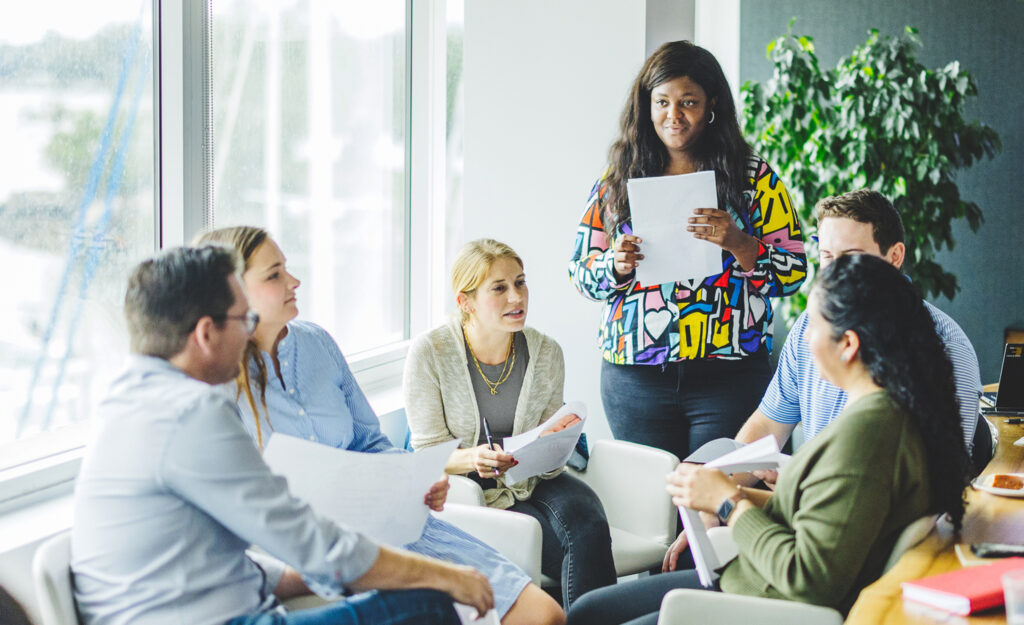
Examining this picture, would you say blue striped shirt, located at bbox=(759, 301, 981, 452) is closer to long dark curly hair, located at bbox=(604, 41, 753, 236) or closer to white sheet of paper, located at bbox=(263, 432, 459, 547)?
long dark curly hair, located at bbox=(604, 41, 753, 236)

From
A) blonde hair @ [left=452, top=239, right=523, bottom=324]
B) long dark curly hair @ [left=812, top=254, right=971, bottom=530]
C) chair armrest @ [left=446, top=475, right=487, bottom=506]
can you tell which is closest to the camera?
long dark curly hair @ [left=812, top=254, right=971, bottom=530]

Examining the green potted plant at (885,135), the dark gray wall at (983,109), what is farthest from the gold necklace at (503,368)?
the dark gray wall at (983,109)

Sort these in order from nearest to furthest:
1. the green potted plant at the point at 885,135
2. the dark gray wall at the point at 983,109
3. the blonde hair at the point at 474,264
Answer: the blonde hair at the point at 474,264 < the green potted plant at the point at 885,135 < the dark gray wall at the point at 983,109

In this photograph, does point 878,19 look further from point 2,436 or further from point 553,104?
point 2,436

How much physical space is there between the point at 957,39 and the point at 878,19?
44cm

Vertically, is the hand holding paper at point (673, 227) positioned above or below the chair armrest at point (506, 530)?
above

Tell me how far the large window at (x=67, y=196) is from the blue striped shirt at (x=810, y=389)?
1.69m

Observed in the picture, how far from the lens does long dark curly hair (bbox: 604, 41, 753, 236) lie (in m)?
2.46

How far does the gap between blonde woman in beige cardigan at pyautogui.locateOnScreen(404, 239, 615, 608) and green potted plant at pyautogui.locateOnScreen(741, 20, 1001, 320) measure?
2369mm

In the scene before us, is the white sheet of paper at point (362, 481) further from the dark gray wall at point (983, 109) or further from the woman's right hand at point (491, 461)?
the dark gray wall at point (983, 109)

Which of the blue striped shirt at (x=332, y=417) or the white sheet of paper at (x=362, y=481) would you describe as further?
the blue striped shirt at (x=332, y=417)

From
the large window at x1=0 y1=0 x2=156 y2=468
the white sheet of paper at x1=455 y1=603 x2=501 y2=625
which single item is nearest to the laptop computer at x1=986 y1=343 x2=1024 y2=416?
the white sheet of paper at x1=455 y1=603 x2=501 y2=625

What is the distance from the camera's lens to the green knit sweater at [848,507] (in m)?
1.39

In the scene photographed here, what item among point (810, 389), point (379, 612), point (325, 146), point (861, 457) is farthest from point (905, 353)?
point (325, 146)
